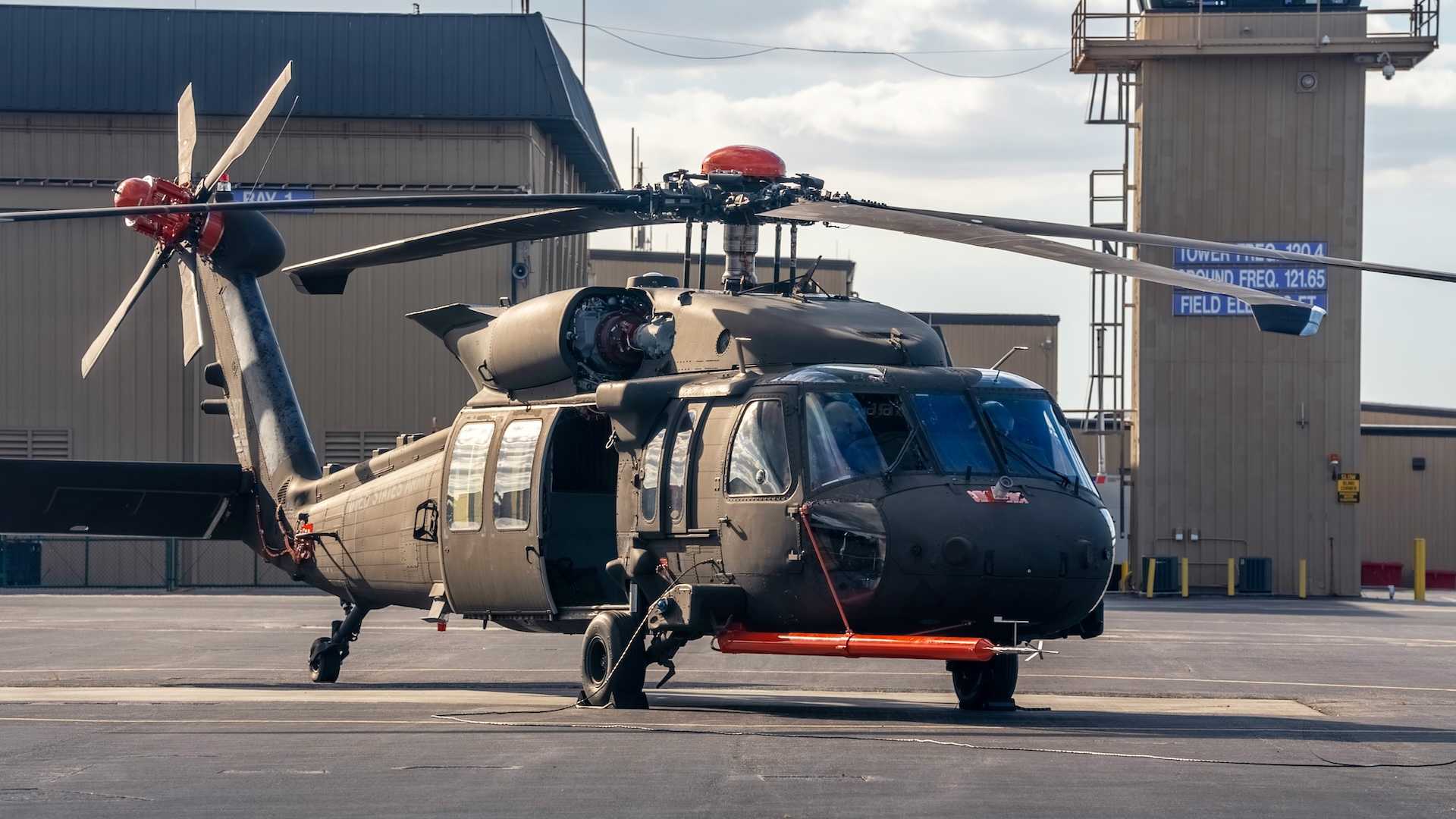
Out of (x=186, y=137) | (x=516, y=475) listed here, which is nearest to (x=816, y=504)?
(x=516, y=475)

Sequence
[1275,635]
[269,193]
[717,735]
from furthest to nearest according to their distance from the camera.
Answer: [269,193]
[1275,635]
[717,735]

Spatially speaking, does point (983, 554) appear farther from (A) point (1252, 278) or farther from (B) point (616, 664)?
(A) point (1252, 278)

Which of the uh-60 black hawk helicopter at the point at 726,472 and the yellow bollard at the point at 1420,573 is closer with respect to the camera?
the uh-60 black hawk helicopter at the point at 726,472

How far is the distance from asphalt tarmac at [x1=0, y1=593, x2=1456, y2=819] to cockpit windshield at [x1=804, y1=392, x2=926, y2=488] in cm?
187

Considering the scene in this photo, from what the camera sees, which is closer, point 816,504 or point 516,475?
point 816,504

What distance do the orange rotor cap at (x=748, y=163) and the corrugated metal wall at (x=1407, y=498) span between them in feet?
116

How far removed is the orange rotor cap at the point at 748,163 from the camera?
1380 cm

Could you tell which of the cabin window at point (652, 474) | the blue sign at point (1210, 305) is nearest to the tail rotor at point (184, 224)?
the cabin window at point (652, 474)

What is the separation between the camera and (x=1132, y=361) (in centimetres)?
3700

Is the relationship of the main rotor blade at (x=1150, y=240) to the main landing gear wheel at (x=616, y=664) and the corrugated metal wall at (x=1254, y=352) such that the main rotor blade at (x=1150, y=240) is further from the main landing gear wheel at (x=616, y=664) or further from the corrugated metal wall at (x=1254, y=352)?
the corrugated metal wall at (x=1254, y=352)

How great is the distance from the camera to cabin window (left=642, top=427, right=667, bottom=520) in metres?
13.5

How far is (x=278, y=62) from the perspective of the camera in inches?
1425

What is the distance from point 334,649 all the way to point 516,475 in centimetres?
429

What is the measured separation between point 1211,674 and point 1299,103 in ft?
69.6
